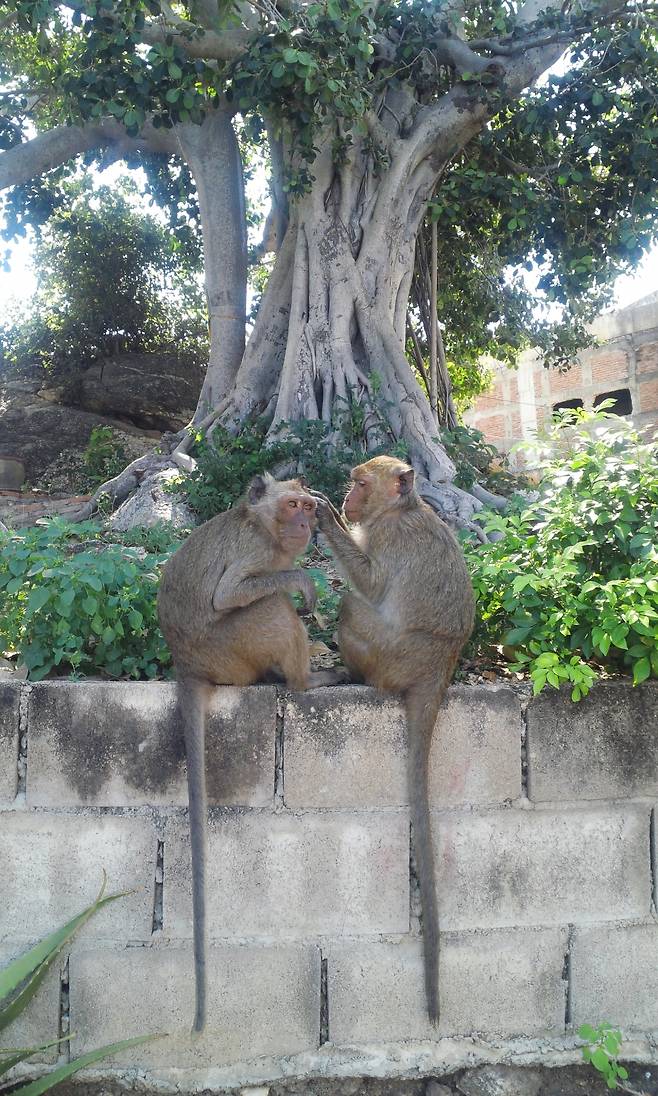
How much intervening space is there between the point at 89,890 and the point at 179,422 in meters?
10.8

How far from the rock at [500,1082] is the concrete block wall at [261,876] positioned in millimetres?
50

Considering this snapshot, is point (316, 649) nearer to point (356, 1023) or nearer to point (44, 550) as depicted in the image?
point (44, 550)

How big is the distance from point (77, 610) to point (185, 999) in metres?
1.69

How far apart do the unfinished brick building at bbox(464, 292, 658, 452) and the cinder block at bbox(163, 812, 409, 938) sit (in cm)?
1579

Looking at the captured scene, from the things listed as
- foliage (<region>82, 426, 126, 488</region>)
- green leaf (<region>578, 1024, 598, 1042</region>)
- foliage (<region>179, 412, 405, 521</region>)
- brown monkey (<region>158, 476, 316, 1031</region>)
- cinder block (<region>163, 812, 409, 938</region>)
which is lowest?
green leaf (<region>578, 1024, 598, 1042</region>)

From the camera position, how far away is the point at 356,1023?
3.71 m

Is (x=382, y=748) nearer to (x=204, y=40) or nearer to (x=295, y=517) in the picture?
(x=295, y=517)

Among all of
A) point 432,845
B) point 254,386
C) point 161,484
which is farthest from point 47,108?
point 432,845

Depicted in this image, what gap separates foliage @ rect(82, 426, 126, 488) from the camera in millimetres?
11586

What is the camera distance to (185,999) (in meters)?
3.64

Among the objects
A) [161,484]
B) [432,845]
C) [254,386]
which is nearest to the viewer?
[432,845]

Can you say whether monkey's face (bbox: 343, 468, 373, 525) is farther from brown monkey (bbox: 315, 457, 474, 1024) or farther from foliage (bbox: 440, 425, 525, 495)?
foliage (bbox: 440, 425, 525, 495)

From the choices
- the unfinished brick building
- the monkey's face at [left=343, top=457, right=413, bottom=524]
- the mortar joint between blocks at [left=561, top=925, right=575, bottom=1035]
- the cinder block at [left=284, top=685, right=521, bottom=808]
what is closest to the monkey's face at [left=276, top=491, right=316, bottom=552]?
the monkey's face at [left=343, top=457, right=413, bottom=524]

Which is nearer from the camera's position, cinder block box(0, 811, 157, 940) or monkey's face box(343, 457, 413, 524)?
cinder block box(0, 811, 157, 940)
